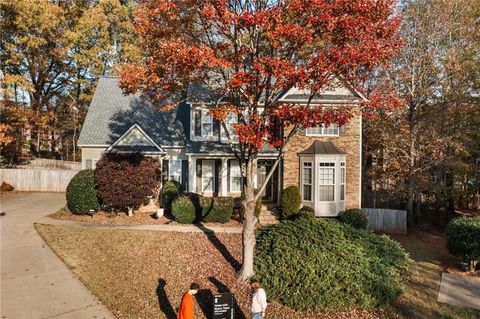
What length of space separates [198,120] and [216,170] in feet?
11.1

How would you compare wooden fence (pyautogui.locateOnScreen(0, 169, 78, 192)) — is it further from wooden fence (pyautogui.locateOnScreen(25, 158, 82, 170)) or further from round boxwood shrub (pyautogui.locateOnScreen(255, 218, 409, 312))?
round boxwood shrub (pyautogui.locateOnScreen(255, 218, 409, 312))

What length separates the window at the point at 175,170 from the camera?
78.6 ft

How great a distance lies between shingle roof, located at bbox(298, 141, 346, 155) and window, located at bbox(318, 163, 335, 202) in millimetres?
729

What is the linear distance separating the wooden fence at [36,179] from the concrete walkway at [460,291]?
27.5 m

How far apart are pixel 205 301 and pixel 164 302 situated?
1.16m

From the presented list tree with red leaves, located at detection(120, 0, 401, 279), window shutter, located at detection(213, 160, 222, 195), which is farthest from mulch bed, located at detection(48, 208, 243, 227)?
tree with red leaves, located at detection(120, 0, 401, 279)

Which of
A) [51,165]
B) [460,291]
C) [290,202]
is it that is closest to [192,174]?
[290,202]

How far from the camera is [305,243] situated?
35.7 ft

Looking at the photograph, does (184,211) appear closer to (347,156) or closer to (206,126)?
(206,126)

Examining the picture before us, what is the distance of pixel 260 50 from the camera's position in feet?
41.1

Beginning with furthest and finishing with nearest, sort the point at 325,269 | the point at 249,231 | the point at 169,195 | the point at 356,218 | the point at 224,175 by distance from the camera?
the point at 224,175
the point at 169,195
the point at 356,218
the point at 249,231
the point at 325,269

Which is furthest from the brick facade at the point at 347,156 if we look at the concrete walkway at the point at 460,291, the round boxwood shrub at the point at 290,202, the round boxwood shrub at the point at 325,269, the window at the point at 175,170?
the round boxwood shrub at the point at 325,269

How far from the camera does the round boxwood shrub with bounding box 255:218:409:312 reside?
32.9 feet

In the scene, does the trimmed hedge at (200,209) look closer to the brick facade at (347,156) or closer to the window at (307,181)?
the brick facade at (347,156)
